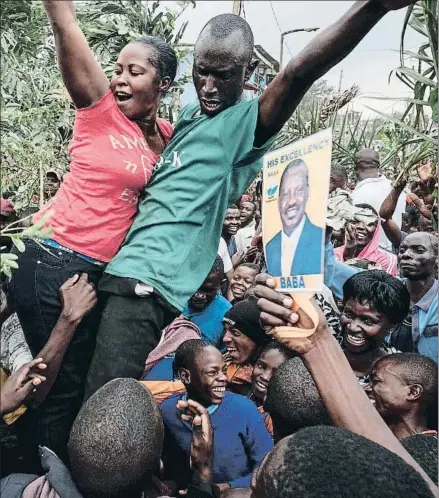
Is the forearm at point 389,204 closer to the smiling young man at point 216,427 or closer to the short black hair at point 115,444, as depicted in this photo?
the smiling young man at point 216,427

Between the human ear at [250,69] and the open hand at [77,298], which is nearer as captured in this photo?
the open hand at [77,298]

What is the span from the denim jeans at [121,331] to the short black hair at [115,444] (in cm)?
16

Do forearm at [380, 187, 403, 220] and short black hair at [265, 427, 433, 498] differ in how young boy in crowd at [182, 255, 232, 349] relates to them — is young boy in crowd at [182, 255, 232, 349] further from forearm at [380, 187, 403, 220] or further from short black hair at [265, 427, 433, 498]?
short black hair at [265, 427, 433, 498]

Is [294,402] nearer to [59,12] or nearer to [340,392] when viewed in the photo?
[340,392]

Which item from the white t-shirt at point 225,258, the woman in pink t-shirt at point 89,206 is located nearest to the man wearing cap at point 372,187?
the white t-shirt at point 225,258

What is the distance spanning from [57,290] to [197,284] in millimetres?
425

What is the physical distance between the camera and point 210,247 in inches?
84.7

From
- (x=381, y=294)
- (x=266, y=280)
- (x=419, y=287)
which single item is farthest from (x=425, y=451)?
(x=419, y=287)

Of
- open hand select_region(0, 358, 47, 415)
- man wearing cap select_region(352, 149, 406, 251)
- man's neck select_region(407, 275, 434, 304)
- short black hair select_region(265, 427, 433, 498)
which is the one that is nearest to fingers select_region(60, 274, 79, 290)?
open hand select_region(0, 358, 47, 415)

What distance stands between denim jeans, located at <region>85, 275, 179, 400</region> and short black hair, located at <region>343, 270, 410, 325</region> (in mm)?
1212

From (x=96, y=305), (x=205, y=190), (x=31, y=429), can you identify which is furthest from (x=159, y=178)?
(x=31, y=429)

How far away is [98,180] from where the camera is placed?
2.00 metres

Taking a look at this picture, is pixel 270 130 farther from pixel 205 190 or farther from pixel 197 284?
pixel 197 284

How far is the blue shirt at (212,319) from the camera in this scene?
3.45 meters
